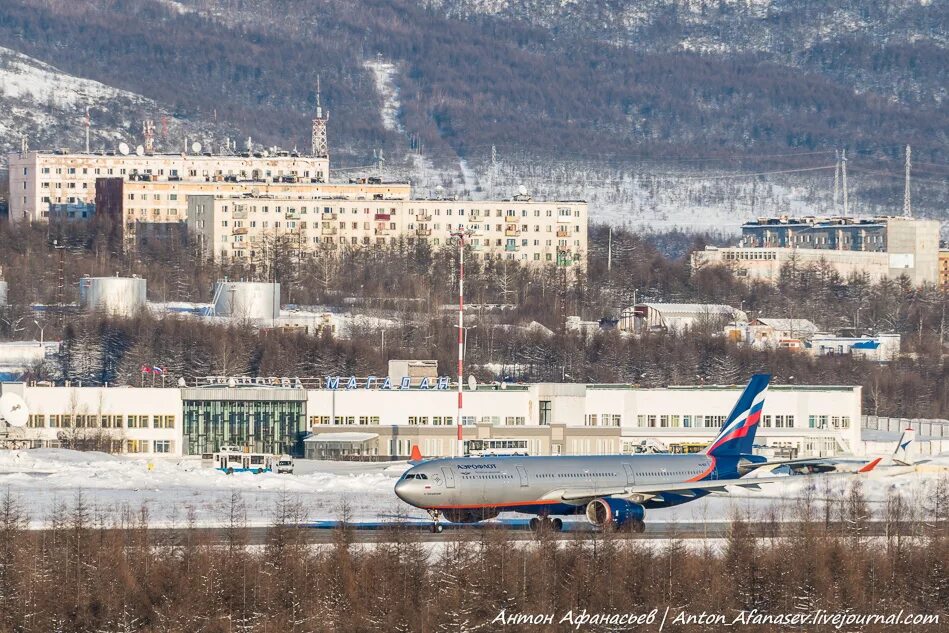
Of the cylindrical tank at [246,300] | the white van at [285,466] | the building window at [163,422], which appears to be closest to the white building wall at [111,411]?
the building window at [163,422]

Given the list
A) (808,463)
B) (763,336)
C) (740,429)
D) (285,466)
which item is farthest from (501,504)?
(763,336)

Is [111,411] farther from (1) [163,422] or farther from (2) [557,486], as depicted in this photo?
(2) [557,486]

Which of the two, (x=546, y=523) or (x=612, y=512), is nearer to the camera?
(x=546, y=523)

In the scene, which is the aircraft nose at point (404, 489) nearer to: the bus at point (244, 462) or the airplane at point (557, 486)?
the airplane at point (557, 486)

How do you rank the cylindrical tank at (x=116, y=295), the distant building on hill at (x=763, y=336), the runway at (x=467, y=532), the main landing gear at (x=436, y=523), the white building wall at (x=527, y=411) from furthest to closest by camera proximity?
the distant building on hill at (x=763, y=336)
the cylindrical tank at (x=116, y=295)
the white building wall at (x=527, y=411)
the main landing gear at (x=436, y=523)
the runway at (x=467, y=532)

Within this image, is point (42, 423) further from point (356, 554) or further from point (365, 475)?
point (356, 554)

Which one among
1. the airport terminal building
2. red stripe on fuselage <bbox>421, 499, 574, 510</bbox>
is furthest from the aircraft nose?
the airport terminal building

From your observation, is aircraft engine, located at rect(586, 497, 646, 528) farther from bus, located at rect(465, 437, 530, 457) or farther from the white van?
bus, located at rect(465, 437, 530, 457)
